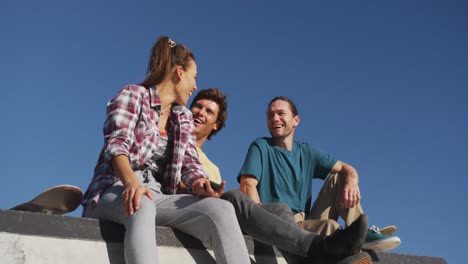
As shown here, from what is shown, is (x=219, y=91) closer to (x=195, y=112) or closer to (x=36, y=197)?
(x=195, y=112)

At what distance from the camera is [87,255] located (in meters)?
2.86

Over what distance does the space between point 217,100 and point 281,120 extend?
825 millimetres

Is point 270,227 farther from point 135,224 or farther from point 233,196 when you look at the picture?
point 135,224

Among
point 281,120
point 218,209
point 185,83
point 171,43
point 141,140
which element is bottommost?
point 218,209

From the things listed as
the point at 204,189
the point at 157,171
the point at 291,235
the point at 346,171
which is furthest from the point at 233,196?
the point at 346,171

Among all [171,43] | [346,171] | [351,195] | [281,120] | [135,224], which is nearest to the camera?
[135,224]

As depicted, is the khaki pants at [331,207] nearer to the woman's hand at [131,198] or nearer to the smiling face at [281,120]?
the smiling face at [281,120]

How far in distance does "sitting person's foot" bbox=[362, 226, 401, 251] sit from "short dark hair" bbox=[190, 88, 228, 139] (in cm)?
217

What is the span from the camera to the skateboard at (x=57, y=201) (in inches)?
128

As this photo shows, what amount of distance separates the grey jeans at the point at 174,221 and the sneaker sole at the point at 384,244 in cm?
105

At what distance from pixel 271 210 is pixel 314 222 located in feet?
2.23

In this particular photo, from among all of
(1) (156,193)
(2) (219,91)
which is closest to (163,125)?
(1) (156,193)

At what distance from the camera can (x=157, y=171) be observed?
3457mm

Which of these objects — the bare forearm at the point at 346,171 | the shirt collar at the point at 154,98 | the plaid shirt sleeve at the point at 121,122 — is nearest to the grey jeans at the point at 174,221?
the plaid shirt sleeve at the point at 121,122
